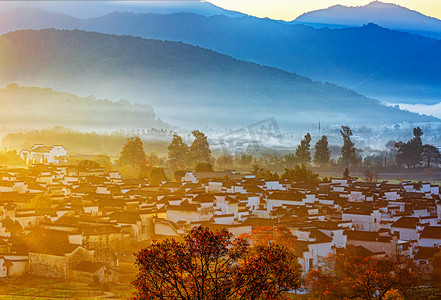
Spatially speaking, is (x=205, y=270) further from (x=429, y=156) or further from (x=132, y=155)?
(x=429, y=156)

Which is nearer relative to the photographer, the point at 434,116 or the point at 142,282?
the point at 142,282

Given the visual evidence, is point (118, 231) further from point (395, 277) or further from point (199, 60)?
point (199, 60)

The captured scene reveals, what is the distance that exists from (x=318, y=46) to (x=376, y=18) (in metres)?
14.9

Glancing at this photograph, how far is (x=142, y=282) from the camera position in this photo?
527 inches

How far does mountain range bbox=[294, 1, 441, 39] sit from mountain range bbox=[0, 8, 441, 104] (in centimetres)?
201

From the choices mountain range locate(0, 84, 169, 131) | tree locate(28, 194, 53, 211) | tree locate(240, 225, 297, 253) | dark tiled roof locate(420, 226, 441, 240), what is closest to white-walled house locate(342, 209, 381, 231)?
dark tiled roof locate(420, 226, 441, 240)

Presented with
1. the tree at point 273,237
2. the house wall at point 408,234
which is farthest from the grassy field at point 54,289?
the house wall at point 408,234

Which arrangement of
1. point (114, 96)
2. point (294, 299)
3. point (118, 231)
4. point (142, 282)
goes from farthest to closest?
point (114, 96)
point (118, 231)
point (294, 299)
point (142, 282)

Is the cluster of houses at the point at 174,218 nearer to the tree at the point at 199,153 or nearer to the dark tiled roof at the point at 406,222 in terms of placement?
the dark tiled roof at the point at 406,222

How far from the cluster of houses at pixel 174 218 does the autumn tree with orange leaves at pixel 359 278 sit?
1547mm

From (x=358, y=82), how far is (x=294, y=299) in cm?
15998

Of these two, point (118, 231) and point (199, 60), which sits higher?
point (199, 60)

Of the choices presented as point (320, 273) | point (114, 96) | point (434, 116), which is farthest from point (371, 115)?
point (320, 273)

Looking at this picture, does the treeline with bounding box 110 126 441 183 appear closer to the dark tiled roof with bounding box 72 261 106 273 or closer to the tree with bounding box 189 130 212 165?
the tree with bounding box 189 130 212 165
